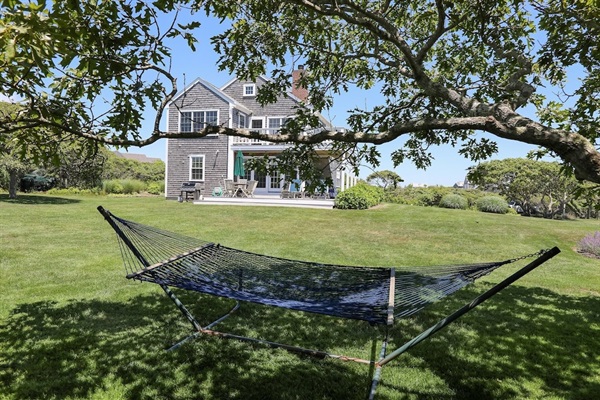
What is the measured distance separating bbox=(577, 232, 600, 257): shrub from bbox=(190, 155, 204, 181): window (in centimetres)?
1903

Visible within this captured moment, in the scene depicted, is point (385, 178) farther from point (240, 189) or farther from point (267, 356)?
point (267, 356)

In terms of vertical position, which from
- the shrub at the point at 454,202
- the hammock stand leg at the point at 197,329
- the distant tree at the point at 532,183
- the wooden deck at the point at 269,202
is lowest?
the hammock stand leg at the point at 197,329

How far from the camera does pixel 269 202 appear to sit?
1948 centimetres

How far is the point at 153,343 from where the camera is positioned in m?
4.33

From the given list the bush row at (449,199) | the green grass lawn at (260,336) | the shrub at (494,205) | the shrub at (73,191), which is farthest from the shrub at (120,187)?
the shrub at (494,205)

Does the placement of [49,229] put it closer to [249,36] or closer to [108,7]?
[249,36]

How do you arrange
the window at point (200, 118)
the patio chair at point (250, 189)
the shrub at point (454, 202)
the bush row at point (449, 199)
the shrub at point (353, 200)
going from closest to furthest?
the shrub at point (353, 200) → the patio chair at point (250, 189) → the bush row at point (449, 199) → the window at point (200, 118) → the shrub at point (454, 202)

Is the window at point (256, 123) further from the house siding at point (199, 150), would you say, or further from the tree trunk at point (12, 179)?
the tree trunk at point (12, 179)

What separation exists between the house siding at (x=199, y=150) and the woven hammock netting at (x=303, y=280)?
1763cm

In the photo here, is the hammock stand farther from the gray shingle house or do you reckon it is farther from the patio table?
the gray shingle house

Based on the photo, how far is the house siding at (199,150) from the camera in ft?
74.1

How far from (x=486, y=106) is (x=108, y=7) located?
386cm

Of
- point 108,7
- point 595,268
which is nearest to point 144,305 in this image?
point 108,7

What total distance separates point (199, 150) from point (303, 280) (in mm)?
19661
